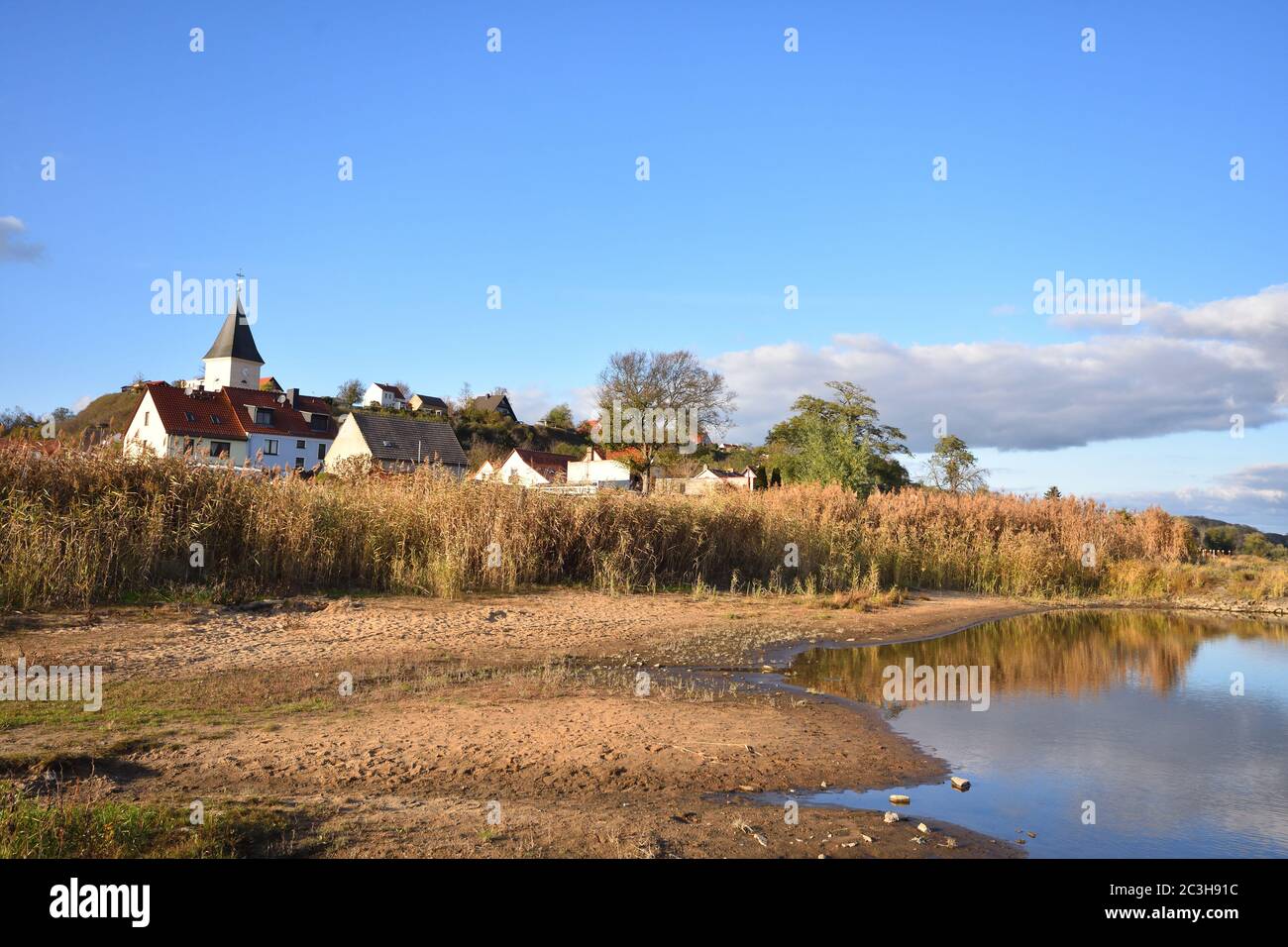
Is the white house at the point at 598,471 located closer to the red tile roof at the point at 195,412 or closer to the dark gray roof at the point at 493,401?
the red tile roof at the point at 195,412

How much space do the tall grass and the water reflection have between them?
5.37 metres

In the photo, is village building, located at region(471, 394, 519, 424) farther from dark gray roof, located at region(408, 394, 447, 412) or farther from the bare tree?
the bare tree

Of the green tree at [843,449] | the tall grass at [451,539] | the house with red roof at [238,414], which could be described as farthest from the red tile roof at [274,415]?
the tall grass at [451,539]

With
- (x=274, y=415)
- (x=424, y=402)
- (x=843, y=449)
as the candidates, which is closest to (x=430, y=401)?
(x=424, y=402)

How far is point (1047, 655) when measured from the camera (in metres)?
14.3

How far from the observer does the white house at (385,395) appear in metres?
105

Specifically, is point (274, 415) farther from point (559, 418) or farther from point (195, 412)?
point (559, 418)

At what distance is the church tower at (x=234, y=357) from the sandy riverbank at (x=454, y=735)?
7547 centimetres

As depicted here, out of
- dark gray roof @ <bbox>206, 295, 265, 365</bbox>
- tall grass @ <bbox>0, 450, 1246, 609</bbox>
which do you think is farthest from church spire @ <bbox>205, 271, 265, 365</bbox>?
tall grass @ <bbox>0, 450, 1246, 609</bbox>

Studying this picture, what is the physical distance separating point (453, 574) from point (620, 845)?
10.1 meters

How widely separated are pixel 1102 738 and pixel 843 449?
23.9m

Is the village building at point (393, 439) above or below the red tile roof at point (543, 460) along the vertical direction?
above
